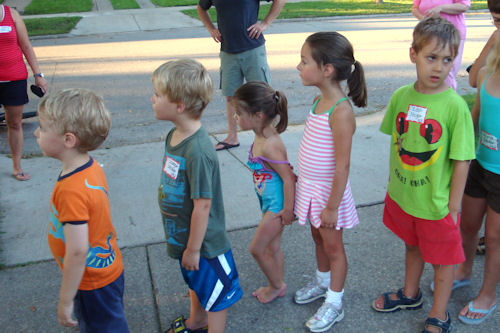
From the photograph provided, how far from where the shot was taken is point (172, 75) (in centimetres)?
204

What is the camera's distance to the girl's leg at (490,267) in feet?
7.99

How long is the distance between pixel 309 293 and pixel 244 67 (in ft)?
8.78

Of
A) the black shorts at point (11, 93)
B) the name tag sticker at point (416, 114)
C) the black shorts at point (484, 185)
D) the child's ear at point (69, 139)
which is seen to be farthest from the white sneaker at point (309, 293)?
the black shorts at point (11, 93)

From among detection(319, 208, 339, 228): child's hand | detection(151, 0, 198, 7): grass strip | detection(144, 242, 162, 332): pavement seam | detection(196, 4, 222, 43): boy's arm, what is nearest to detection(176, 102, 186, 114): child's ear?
detection(319, 208, 339, 228): child's hand

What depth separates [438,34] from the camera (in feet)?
7.02

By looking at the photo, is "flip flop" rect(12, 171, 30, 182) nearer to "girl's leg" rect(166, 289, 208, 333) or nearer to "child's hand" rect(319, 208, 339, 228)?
"girl's leg" rect(166, 289, 208, 333)

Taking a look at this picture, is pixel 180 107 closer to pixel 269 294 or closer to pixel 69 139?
pixel 69 139

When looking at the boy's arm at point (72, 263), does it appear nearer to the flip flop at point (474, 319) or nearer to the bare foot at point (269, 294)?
the bare foot at point (269, 294)

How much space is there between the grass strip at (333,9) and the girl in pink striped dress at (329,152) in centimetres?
1209

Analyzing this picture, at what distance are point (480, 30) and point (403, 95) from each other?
1148 cm

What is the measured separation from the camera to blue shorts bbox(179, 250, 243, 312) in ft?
7.28

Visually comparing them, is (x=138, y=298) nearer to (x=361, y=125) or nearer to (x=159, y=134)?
(x=159, y=134)

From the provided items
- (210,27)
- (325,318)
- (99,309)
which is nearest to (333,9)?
(210,27)

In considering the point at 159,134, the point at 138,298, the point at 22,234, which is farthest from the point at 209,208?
the point at 159,134
